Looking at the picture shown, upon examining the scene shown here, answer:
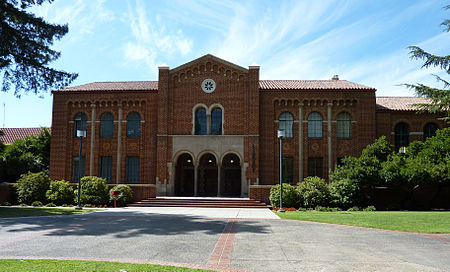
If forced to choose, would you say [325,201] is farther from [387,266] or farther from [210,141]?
[387,266]

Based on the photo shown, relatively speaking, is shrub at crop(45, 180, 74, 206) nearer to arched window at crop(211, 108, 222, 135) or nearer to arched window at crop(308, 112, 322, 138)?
arched window at crop(211, 108, 222, 135)

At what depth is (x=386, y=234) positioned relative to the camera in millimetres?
Result: 11578

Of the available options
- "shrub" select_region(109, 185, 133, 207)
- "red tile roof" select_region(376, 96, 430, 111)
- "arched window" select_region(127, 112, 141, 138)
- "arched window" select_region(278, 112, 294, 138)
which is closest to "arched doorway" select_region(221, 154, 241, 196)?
"arched window" select_region(278, 112, 294, 138)

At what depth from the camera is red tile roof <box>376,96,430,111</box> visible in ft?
91.4

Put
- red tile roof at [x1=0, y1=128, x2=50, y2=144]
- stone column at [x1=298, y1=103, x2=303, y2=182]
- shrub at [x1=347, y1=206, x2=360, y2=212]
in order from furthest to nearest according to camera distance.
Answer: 1. red tile roof at [x1=0, y1=128, x2=50, y2=144]
2. stone column at [x1=298, y1=103, x2=303, y2=182]
3. shrub at [x1=347, y1=206, x2=360, y2=212]

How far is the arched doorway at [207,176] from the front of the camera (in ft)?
92.8

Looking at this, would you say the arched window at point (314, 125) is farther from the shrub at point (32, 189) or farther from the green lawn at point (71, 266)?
the green lawn at point (71, 266)

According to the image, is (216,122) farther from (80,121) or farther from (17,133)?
(17,133)

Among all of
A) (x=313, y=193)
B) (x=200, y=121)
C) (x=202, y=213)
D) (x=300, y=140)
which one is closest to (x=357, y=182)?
(x=313, y=193)

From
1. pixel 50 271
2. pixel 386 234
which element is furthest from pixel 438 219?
pixel 50 271

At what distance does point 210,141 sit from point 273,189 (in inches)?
260

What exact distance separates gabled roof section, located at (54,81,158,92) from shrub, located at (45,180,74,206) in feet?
29.8

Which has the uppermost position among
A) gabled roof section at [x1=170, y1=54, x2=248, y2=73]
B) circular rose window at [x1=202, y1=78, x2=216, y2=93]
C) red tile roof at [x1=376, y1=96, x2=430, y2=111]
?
gabled roof section at [x1=170, y1=54, x2=248, y2=73]

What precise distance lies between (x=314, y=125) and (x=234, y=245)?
19.9 m
